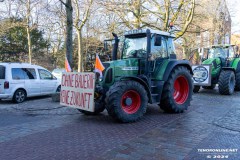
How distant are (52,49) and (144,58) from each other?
31565mm

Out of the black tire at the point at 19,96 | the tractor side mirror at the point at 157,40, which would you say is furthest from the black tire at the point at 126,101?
the black tire at the point at 19,96

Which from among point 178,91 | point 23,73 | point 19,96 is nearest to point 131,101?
point 178,91

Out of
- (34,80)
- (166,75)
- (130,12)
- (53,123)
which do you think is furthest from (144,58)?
(130,12)

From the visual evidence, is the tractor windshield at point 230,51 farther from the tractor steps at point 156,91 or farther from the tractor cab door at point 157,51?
the tractor steps at point 156,91

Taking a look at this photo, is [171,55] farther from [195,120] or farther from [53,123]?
[53,123]

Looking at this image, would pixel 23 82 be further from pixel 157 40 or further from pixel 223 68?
pixel 223 68

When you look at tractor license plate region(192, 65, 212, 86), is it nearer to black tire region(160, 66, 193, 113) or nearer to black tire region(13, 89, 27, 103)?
black tire region(160, 66, 193, 113)

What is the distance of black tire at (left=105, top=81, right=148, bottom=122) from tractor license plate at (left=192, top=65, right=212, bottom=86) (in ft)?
19.1

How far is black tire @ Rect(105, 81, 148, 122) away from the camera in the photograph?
6082mm

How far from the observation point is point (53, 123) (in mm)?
6652

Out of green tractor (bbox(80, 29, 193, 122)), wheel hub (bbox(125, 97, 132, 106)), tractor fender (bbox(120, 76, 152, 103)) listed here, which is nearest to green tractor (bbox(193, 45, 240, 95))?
green tractor (bbox(80, 29, 193, 122))

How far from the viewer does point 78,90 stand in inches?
263

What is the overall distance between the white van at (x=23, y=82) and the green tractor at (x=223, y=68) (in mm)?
7313

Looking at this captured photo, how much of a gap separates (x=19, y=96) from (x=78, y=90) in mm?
5122
